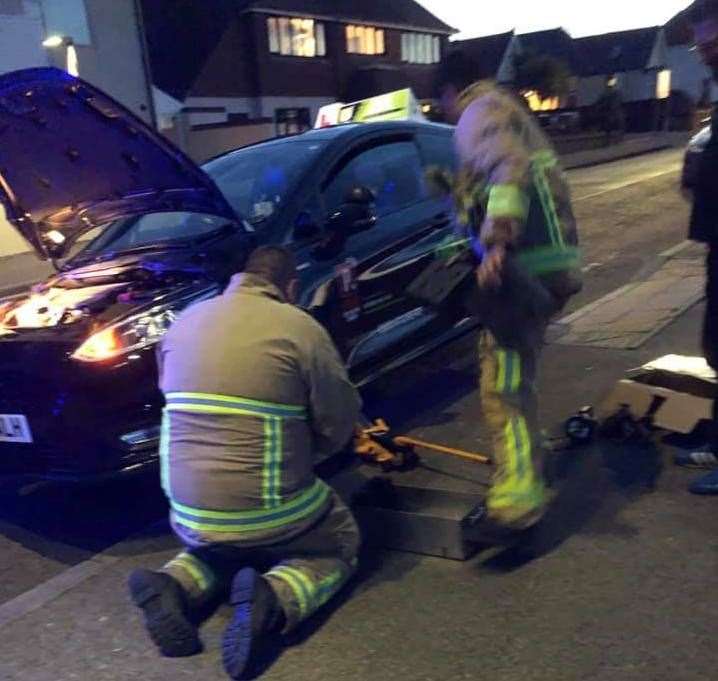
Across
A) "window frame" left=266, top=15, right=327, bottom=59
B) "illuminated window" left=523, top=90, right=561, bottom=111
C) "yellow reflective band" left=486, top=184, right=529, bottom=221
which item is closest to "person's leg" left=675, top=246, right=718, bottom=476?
"yellow reflective band" left=486, top=184, right=529, bottom=221

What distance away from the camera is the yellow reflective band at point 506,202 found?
3.10 meters

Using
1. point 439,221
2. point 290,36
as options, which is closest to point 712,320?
point 439,221

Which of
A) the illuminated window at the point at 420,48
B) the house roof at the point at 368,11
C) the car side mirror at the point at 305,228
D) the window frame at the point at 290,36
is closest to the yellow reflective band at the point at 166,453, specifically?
the car side mirror at the point at 305,228

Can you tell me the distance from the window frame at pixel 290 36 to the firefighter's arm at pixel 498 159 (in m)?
31.5

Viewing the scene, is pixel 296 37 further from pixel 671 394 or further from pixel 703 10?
pixel 703 10

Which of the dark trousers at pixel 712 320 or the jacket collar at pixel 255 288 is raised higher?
the jacket collar at pixel 255 288

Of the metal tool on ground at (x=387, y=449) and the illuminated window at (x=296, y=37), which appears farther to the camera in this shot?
the illuminated window at (x=296, y=37)

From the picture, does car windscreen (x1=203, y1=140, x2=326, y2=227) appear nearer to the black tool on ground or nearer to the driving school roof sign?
the black tool on ground

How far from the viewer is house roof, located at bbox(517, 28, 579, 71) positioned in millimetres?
59438

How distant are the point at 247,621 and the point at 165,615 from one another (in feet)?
1.04

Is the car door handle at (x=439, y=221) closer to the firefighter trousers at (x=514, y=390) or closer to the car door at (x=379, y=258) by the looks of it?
the car door at (x=379, y=258)

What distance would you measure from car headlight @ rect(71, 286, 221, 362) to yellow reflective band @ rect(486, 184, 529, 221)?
1532mm

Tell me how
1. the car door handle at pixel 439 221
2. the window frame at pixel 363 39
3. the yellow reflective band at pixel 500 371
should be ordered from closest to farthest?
the yellow reflective band at pixel 500 371 → the car door handle at pixel 439 221 → the window frame at pixel 363 39

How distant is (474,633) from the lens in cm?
289
